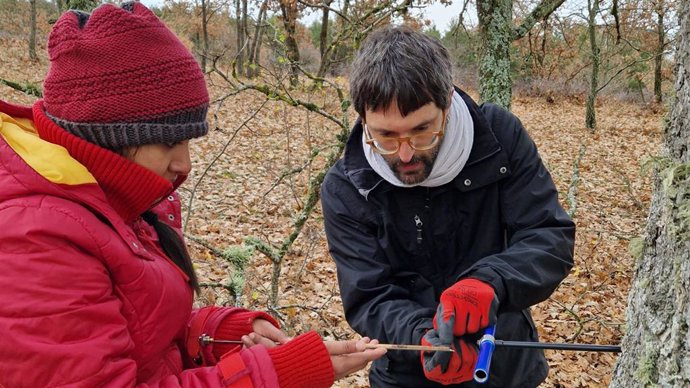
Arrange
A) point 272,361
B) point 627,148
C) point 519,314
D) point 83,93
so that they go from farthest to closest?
1. point 627,148
2. point 519,314
3. point 272,361
4. point 83,93

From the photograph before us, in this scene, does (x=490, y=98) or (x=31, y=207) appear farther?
(x=490, y=98)

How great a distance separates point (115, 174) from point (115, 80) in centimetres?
24

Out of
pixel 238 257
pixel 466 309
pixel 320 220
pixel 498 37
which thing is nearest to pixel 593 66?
pixel 498 37

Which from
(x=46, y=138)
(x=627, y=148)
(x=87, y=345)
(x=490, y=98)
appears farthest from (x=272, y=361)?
(x=627, y=148)

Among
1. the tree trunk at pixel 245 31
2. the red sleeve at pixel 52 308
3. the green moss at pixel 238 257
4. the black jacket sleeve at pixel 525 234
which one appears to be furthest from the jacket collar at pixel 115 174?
the tree trunk at pixel 245 31

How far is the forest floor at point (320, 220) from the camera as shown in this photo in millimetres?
4234

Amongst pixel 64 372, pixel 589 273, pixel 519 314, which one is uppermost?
pixel 64 372

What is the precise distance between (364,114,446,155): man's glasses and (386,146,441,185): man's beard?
0.03 m

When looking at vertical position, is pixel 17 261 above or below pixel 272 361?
above

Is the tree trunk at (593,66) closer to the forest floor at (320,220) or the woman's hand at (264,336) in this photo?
the forest floor at (320,220)

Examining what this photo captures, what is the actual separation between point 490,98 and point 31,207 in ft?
16.5

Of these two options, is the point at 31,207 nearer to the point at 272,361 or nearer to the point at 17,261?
the point at 17,261

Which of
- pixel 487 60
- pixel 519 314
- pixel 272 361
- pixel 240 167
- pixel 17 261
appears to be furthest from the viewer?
pixel 240 167

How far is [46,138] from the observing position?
129cm
